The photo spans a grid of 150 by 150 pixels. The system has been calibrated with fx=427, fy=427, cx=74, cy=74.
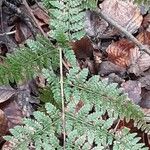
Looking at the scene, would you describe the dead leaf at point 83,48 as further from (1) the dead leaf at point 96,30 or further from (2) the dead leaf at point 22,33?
(2) the dead leaf at point 22,33

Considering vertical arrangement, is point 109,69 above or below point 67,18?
below

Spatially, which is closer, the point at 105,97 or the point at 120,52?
the point at 105,97

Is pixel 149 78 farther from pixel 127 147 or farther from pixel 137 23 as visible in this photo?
pixel 127 147

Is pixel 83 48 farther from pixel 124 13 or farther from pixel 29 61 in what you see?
pixel 29 61

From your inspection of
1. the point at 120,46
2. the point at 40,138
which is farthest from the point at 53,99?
the point at 120,46

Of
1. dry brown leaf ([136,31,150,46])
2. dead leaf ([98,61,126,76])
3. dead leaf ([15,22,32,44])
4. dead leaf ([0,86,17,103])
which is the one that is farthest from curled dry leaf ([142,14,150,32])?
dead leaf ([0,86,17,103])

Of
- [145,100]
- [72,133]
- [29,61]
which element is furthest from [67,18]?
[145,100]
